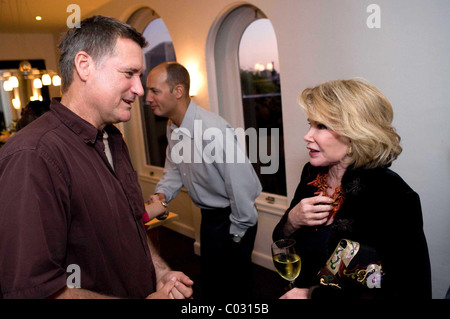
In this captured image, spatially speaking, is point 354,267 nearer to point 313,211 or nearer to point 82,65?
point 313,211

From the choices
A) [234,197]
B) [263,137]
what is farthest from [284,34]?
[234,197]

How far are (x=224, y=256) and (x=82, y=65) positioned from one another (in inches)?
70.9

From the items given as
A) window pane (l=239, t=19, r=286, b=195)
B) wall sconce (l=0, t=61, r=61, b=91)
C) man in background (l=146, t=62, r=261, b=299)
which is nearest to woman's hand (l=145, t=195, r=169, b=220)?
man in background (l=146, t=62, r=261, b=299)

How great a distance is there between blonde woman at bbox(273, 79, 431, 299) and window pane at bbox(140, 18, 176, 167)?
402 cm

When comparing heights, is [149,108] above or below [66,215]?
above

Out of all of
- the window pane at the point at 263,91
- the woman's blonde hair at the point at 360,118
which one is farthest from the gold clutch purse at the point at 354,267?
the window pane at the point at 263,91

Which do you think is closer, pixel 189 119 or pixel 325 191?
pixel 325 191

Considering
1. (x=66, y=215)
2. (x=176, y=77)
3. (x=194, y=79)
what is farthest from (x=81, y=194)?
(x=194, y=79)

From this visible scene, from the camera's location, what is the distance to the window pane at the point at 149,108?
17.3ft

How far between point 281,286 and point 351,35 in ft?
7.71

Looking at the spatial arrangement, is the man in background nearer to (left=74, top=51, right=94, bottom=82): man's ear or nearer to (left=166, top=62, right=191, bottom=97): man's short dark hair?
(left=166, top=62, right=191, bottom=97): man's short dark hair

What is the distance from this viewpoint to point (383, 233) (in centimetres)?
131

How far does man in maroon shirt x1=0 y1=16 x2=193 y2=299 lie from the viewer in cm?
87

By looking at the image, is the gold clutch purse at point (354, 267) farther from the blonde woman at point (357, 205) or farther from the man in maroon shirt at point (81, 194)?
the man in maroon shirt at point (81, 194)
